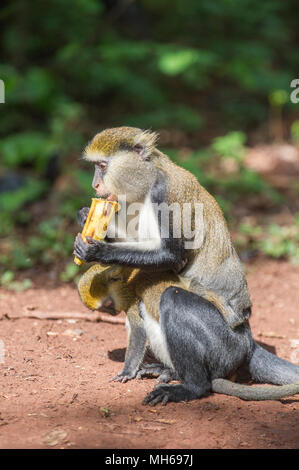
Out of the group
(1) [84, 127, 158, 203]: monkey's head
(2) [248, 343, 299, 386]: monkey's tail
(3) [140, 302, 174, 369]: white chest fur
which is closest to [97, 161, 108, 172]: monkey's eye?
(1) [84, 127, 158, 203]: monkey's head

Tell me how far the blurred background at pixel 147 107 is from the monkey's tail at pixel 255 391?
3.84 m

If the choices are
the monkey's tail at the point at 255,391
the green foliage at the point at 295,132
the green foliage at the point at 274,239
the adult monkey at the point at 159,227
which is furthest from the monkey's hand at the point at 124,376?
the green foliage at the point at 295,132

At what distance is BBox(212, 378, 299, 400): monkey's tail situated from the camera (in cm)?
418

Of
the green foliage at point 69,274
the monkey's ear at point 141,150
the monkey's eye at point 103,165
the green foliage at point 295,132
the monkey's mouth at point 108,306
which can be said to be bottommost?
the monkey's mouth at point 108,306

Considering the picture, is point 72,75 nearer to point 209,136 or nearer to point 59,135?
point 59,135

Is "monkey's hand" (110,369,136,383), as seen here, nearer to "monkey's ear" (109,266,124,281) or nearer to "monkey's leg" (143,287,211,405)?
"monkey's leg" (143,287,211,405)

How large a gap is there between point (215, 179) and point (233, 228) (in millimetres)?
1772

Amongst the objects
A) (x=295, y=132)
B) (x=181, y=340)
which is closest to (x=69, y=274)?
(x=181, y=340)

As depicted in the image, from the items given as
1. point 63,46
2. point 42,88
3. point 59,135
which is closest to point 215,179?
point 59,135

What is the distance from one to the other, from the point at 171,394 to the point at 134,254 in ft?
3.48

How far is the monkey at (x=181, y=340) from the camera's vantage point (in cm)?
433

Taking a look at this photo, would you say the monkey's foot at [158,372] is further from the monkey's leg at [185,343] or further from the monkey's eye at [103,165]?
the monkey's eye at [103,165]
